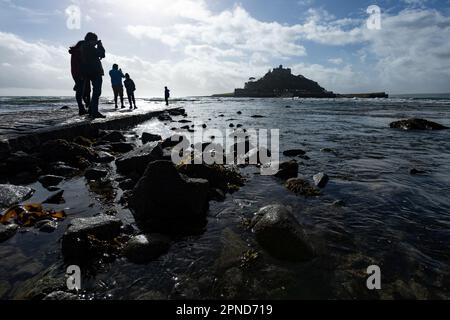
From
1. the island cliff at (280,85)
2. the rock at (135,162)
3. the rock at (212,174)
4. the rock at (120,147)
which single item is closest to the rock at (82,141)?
the rock at (120,147)

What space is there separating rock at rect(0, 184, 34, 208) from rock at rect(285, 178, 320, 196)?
4757 mm

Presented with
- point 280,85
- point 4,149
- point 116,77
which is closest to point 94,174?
point 4,149

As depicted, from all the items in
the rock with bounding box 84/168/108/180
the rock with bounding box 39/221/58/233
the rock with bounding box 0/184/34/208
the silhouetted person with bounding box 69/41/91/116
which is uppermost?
the silhouetted person with bounding box 69/41/91/116

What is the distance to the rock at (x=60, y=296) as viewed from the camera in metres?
2.72

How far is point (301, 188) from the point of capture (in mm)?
5680

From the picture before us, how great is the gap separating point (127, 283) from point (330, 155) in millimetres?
7783

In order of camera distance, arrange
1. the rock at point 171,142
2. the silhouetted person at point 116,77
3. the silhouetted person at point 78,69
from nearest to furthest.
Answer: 1. the rock at point 171,142
2. the silhouetted person at point 78,69
3. the silhouetted person at point 116,77

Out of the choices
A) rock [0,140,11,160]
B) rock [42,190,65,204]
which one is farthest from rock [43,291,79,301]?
rock [0,140,11,160]

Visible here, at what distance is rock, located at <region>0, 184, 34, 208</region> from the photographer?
15.5 feet

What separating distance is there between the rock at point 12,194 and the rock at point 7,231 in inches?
37.4

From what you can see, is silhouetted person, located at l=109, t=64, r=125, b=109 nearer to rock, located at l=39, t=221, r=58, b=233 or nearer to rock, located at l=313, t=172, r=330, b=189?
rock, located at l=313, t=172, r=330, b=189

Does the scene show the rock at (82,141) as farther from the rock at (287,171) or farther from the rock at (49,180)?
the rock at (287,171)

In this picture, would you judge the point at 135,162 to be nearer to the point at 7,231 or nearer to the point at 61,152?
the point at 61,152
